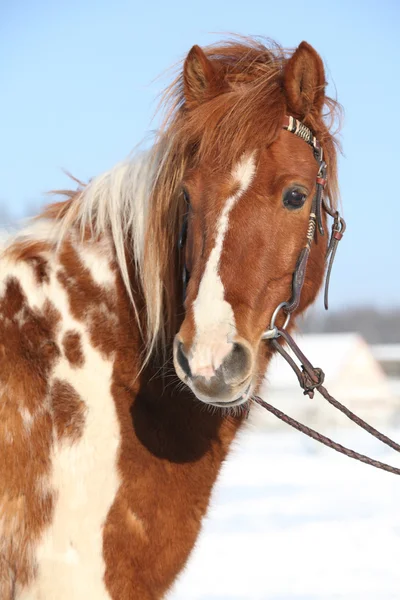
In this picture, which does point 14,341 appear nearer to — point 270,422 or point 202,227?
point 202,227

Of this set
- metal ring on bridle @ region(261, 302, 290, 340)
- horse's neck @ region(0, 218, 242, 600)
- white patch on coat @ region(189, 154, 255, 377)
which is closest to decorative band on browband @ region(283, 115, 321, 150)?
white patch on coat @ region(189, 154, 255, 377)

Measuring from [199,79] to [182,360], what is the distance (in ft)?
4.42

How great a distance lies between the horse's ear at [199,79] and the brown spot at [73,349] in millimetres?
1156

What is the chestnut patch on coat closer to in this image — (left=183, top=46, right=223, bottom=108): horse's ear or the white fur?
the white fur

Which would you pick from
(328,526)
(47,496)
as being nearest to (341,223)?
(47,496)

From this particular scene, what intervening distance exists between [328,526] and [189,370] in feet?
17.6

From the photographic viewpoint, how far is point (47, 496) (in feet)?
9.04

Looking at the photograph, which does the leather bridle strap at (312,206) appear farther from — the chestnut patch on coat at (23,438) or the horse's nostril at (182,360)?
the chestnut patch on coat at (23,438)

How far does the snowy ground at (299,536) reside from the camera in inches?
218

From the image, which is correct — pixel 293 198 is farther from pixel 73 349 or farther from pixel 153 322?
pixel 73 349

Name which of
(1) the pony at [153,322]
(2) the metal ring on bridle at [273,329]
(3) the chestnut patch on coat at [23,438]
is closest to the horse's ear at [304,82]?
(1) the pony at [153,322]

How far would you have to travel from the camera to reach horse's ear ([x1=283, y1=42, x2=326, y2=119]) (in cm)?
294

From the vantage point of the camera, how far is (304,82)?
3.01 metres

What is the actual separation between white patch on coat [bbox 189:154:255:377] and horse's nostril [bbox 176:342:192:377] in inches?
1.5
